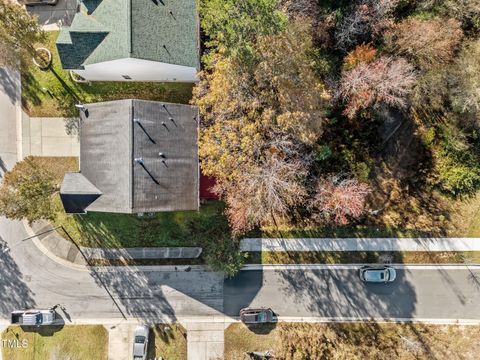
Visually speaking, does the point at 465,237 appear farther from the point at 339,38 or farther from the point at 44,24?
the point at 44,24

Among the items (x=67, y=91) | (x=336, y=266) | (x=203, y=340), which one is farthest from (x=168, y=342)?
(x=67, y=91)

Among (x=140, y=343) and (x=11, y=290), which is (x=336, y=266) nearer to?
(x=140, y=343)

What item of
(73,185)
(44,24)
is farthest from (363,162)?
(44,24)

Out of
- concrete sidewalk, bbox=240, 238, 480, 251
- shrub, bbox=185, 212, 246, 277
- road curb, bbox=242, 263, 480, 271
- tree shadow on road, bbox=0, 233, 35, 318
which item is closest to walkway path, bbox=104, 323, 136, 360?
tree shadow on road, bbox=0, 233, 35, 318

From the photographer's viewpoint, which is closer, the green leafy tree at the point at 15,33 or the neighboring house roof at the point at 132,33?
the neighboring house roof at the point at 132,33

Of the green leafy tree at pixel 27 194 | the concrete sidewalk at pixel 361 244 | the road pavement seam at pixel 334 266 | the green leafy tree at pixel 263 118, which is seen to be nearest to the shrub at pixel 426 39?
the green leafy tree at pixel 263 118

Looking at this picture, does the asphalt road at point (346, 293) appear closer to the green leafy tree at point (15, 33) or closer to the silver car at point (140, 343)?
the silver car at point (140, 343)
